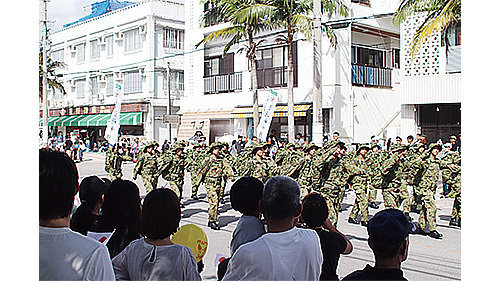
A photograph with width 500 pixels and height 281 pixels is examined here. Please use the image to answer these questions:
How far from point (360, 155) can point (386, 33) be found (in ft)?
44.9

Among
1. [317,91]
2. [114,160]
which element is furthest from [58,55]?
[317,91]

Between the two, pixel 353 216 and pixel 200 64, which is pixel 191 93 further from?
pixel 353 216

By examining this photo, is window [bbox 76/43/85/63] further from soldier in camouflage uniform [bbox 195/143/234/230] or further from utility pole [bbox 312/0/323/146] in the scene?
soldier in camouflage uniform [bbox 195/143/234/230]

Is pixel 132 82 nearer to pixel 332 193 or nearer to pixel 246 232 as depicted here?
pixel 332 193

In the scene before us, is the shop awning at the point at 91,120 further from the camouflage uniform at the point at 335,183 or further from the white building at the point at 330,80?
the camouflage uniform at the point at 335,183

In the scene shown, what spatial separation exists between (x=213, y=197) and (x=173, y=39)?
79.6 feet

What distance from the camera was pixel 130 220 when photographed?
365 centimetres

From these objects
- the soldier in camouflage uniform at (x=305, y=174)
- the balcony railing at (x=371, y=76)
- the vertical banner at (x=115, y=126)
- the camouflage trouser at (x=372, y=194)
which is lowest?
the camouflage trouser at (x=372, y=194)

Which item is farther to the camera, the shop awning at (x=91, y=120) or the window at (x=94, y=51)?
the window at (x=94, y=51)

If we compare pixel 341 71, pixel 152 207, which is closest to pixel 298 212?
pixel 152 207

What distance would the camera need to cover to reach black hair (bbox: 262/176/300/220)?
2.94m

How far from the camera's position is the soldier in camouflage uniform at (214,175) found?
9172 mm

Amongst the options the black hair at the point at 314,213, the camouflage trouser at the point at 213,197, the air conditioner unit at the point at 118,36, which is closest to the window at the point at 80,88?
the air conditioner unit at the point at 118,36

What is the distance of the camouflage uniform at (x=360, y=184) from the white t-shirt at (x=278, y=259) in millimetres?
6382
